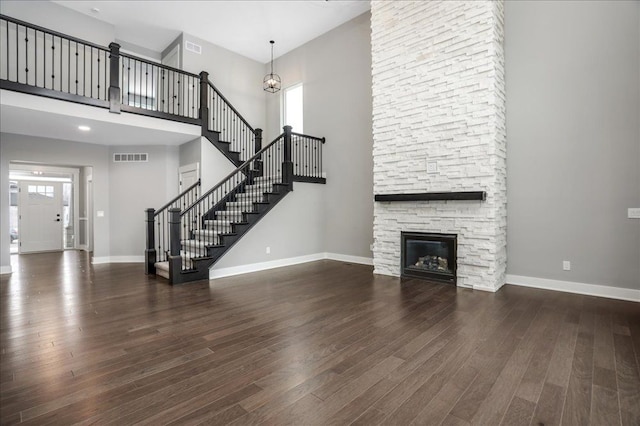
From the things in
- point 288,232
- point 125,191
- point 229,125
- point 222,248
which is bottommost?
point 222,248

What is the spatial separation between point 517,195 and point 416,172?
1.52 meters

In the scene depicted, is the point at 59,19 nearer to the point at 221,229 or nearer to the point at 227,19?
the point at 227,19

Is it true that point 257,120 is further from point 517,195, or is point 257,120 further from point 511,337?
point 511,337

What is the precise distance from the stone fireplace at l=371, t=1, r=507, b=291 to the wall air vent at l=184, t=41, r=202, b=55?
4.40 m

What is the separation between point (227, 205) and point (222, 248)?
1.66 metres

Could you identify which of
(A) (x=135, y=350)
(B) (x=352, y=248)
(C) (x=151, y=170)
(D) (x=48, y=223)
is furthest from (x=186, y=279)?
(D) (x=48, y=223)

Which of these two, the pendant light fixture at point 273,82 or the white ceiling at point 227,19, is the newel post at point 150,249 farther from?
the white ceiling at point 227,19

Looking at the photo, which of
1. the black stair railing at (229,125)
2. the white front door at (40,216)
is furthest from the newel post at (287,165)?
the white front door at (40,216)

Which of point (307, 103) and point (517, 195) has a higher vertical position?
point (307, 103)

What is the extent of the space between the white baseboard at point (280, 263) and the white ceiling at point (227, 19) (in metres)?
5.29

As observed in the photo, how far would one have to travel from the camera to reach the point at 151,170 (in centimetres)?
784

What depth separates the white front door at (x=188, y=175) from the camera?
717cm

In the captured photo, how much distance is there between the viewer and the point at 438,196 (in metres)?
4.85

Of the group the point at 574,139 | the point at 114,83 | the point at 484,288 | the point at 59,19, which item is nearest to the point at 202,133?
the point at 114,83
